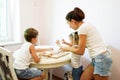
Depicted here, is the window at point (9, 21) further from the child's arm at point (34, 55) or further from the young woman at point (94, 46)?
the young woman at point (94, 46)

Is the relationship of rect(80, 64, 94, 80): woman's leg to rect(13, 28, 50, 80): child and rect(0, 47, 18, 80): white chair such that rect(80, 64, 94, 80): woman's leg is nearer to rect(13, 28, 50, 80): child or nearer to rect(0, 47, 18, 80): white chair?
rect(13, 28, 50, 80): child

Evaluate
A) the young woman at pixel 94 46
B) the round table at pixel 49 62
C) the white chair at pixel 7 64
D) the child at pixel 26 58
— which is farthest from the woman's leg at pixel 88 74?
the white chair at pixel 7 64

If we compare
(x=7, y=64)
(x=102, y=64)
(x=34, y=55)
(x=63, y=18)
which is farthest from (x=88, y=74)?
(x=63, y=18)

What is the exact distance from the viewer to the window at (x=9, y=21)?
10.2 ft

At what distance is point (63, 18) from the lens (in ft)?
9.68

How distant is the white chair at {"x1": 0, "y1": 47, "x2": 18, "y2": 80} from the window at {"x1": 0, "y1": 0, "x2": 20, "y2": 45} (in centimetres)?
106

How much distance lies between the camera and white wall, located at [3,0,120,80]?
7.54ft

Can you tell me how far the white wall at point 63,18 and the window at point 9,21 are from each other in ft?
0.36

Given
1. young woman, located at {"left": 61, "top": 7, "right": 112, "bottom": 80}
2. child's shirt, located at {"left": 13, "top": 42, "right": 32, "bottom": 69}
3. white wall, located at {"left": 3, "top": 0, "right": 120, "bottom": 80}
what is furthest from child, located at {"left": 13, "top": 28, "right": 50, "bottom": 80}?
white wall, located at {"left": 3, "top": 0, "right": 120, "bottom": 80}

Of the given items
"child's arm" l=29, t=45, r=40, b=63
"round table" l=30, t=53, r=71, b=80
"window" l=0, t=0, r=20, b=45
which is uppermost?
"window" l=0, t=0, r=20, b=45

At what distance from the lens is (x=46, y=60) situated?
6.93 feet

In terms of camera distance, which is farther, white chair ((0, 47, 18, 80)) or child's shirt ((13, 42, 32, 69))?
child's shirt ((13, 42, 32, 69))

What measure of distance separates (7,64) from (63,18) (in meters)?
1.29

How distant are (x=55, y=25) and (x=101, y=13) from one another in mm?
913
